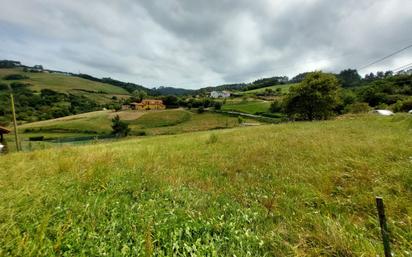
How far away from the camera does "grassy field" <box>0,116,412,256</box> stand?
97.3 inches

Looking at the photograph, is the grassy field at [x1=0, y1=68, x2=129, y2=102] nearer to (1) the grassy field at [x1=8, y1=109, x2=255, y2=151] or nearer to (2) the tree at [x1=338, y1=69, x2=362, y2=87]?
(1) the grassy field at [x1=8, y1=109, x2=255, y2=151]

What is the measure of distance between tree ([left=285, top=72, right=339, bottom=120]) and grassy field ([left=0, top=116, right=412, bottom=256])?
117 ft

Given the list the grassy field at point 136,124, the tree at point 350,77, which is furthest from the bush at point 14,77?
the tree at point 350,77

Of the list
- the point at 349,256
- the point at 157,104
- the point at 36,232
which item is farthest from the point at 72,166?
the point at 157,104

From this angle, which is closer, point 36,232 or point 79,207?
point 36,232

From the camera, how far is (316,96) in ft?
121

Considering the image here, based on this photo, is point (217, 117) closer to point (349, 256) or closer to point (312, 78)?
point (312, 78)

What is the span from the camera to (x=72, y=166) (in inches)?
212

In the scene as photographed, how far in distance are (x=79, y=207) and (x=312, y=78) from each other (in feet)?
142

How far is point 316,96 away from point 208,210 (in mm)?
39281

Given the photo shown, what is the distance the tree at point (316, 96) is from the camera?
122 feet

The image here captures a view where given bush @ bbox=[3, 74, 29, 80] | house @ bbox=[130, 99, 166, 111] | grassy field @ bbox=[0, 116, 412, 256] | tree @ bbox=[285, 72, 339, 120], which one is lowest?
house @ bbox=[130, 99, 166, 111]

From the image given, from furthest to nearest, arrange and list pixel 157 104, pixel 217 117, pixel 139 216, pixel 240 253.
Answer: pixel 157 104, pixel 217 117, pixel 139 216, pixel 240 253

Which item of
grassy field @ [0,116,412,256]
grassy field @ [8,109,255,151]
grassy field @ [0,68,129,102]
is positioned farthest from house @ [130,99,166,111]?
grassy field @ [0,116,412,256]
